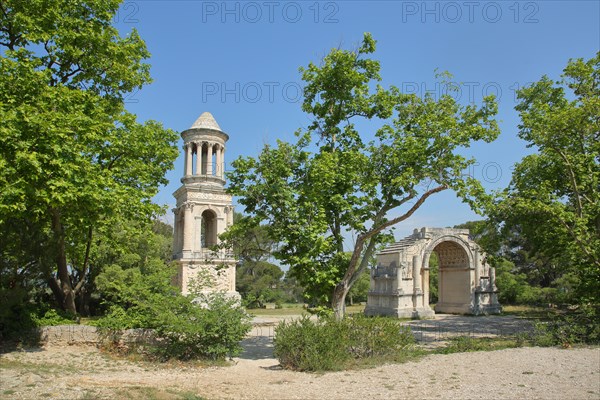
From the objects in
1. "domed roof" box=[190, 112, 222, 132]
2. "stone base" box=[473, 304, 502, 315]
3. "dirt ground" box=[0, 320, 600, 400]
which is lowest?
"stone base" box=[473, 304, 502, 315]

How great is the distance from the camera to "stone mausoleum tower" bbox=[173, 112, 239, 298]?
103 ft

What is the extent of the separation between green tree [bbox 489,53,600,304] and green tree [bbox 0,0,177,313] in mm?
11285

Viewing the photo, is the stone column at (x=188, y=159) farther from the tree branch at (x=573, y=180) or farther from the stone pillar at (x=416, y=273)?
the tree branch at (x=573, y=180)

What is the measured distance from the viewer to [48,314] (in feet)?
46.9

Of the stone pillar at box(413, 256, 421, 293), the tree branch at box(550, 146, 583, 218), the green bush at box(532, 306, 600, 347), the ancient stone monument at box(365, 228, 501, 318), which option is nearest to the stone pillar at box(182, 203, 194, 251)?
the ancient stone monument at box(365, 228, 501, 318)

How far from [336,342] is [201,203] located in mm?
22071

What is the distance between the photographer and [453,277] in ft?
103

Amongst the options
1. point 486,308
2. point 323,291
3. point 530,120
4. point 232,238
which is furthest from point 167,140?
point 486,308

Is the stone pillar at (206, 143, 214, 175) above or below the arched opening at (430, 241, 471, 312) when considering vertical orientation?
above

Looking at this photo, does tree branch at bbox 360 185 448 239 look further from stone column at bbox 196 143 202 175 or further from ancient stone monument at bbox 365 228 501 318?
stone column at bbox 196 143 202 175

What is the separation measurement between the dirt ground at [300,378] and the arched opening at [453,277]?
1747cm

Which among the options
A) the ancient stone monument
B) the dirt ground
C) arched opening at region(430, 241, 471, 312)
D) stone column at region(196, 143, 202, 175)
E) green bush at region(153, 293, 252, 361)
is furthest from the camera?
stone column at region(196, 143, 202, 175)

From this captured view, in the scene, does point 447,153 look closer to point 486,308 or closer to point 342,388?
point 342,388

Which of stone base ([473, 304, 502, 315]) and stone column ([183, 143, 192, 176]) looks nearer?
stone base ([473, 304, 502, 315])
